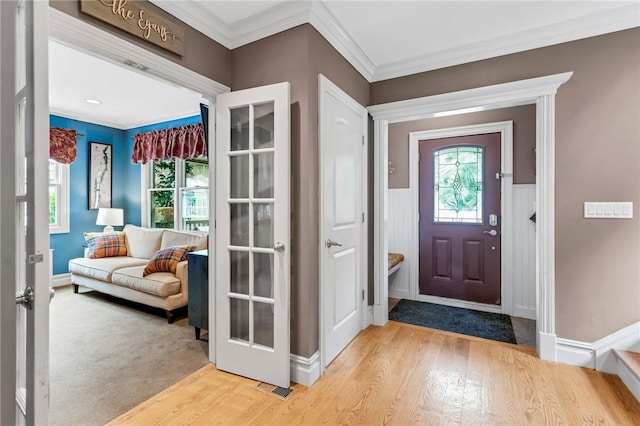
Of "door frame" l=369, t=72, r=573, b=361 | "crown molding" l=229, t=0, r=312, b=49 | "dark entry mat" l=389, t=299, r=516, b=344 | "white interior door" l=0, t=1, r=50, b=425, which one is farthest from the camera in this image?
"dark entry mat" l=389, t=299, r=516, b=344

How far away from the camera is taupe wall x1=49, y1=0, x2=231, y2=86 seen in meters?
1.55

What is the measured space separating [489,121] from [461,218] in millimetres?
1148

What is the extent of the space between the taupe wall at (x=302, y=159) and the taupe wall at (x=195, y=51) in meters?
0.33

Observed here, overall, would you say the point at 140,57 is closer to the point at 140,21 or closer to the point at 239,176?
the point at 140,21

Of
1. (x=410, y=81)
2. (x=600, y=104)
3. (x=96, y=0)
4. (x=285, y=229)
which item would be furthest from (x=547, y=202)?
(x=96, y=0)

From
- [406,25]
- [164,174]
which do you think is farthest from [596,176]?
[164,174]

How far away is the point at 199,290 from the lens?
2709 millimetres

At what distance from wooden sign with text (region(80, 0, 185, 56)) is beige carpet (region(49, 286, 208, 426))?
2220 mm

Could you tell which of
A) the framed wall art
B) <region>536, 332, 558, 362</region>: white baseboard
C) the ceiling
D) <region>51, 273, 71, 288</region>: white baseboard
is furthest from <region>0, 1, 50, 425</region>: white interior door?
the framed wall art

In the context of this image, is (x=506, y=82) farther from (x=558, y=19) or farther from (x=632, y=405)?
(x=632, y=405)

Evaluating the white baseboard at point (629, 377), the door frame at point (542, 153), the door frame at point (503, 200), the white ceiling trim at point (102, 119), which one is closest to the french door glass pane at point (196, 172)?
the white ceiling trim at point (102, 119)

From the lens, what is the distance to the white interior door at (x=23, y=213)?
102cm

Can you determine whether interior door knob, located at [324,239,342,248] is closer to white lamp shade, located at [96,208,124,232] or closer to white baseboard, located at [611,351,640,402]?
white baseboard, located at [611,351,640,402]

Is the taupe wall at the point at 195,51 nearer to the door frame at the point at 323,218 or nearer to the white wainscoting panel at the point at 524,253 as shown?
the door frame at the point at 323,218
